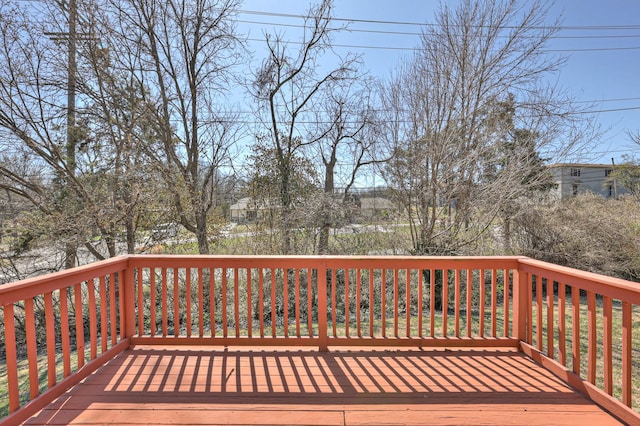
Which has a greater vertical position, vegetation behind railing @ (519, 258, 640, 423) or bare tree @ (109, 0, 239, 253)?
bare tree @ (109, 0, 239, 253)

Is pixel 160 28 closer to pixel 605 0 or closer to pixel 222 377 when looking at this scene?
pixel 222 377

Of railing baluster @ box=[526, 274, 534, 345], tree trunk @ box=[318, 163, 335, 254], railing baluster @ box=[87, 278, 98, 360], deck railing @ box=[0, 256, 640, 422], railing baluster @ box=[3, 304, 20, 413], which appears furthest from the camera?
tree trunk @ box=[318, 163, 335, 254]

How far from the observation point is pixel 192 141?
6.08 metres

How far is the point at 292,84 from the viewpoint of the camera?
6363 millimetres

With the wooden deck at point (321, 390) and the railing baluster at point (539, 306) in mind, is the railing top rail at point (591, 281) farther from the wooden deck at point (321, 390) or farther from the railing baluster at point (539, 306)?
the wooden deck at point (321, 390)

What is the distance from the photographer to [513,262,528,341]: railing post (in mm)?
2604

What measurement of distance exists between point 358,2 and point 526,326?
6206 mm

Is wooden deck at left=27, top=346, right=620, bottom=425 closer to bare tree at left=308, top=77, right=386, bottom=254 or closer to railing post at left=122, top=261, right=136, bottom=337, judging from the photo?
railing post at left=122, top=261, right=136, bottom=337

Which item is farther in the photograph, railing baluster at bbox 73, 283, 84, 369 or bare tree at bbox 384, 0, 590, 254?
bare tree at bbox 384, 0, 590, 254

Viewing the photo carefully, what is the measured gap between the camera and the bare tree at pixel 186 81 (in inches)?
212

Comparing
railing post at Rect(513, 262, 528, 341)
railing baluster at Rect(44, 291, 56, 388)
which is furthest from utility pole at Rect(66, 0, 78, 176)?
railing post at Rect(513, 262, 528, 341)

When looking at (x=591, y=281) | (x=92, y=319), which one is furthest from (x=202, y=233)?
(x=591, y=281)

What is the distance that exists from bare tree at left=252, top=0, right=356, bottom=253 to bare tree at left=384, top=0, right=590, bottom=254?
1.78 metres

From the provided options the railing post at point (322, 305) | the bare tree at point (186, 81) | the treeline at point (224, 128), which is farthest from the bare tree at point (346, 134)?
the railing post at point (322, 305)
